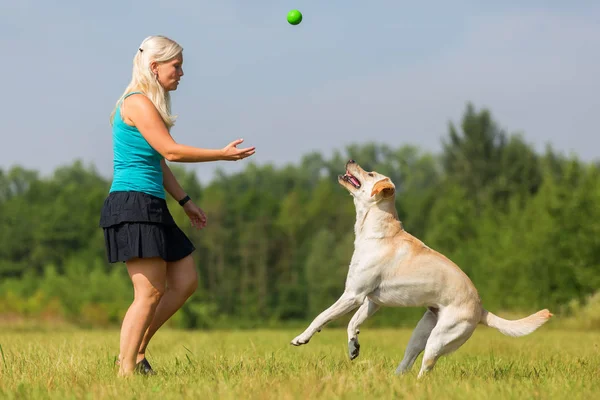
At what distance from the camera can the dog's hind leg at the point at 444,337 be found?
233 inches

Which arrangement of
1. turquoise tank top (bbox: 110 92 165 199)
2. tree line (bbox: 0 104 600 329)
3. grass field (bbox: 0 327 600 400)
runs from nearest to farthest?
grass field (bbox: 0 327 600 400), turquoise tank top (bbox: 110 92 165 199), tree line (bbox: 0 104 600 329)

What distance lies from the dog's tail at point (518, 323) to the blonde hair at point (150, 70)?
300 cm

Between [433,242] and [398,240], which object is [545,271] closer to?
[433,242]

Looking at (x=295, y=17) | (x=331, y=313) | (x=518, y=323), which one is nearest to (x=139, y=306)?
(x=331, y=313)

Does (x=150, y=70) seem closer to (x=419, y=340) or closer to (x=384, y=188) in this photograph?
(x=384, y=188)

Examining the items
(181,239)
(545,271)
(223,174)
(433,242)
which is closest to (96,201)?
(223,174)

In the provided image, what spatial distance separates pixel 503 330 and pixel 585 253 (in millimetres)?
19454

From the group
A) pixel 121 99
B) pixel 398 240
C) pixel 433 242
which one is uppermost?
pixel 121 99

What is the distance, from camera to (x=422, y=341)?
20.5ft

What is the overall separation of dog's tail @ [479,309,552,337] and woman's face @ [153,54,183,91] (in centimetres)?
307

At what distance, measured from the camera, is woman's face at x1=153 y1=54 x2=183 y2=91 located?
18.6 ft

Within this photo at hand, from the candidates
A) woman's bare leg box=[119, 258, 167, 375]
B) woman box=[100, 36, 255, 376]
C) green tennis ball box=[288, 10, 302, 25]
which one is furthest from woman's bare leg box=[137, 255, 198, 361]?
green tennis ball box=[288, 10, 302, 25]

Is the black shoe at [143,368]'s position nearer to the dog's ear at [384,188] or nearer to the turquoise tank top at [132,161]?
the turquoise tank top at [132,161]

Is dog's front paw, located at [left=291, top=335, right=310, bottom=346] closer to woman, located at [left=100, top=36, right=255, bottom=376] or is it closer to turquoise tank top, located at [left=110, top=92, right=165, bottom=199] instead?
woman, located at [left=100, top=36, right=255, bottom=376]
